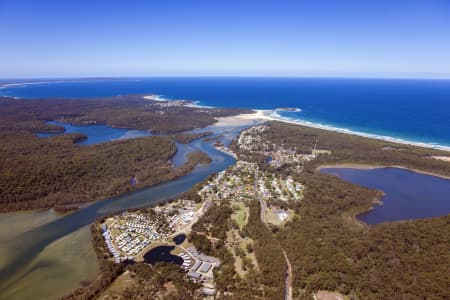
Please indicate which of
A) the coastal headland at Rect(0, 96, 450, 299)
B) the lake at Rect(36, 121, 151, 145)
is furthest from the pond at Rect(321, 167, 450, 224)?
the lake at Rect(36, 121, 151, 145)

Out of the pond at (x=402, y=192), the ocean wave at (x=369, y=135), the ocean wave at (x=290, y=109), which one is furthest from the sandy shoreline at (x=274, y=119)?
the pond at (x=402, y=192)

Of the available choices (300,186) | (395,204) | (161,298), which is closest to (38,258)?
(161,298)

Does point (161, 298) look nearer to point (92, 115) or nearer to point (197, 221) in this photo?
point (197, 221)

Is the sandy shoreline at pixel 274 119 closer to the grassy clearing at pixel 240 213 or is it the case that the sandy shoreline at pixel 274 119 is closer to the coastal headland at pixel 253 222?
the coastal headland at pixel 253 222

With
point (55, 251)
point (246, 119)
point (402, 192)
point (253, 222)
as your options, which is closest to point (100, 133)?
point (246, 119)

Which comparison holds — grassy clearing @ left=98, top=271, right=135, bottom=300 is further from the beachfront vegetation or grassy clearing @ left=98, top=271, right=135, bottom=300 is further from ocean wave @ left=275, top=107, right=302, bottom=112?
ocean wave @ left=275, top=107, right=302, bottom=112

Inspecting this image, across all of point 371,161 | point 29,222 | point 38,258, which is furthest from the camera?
point 371,161

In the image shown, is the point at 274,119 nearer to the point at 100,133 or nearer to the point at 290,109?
the point at 290,109
